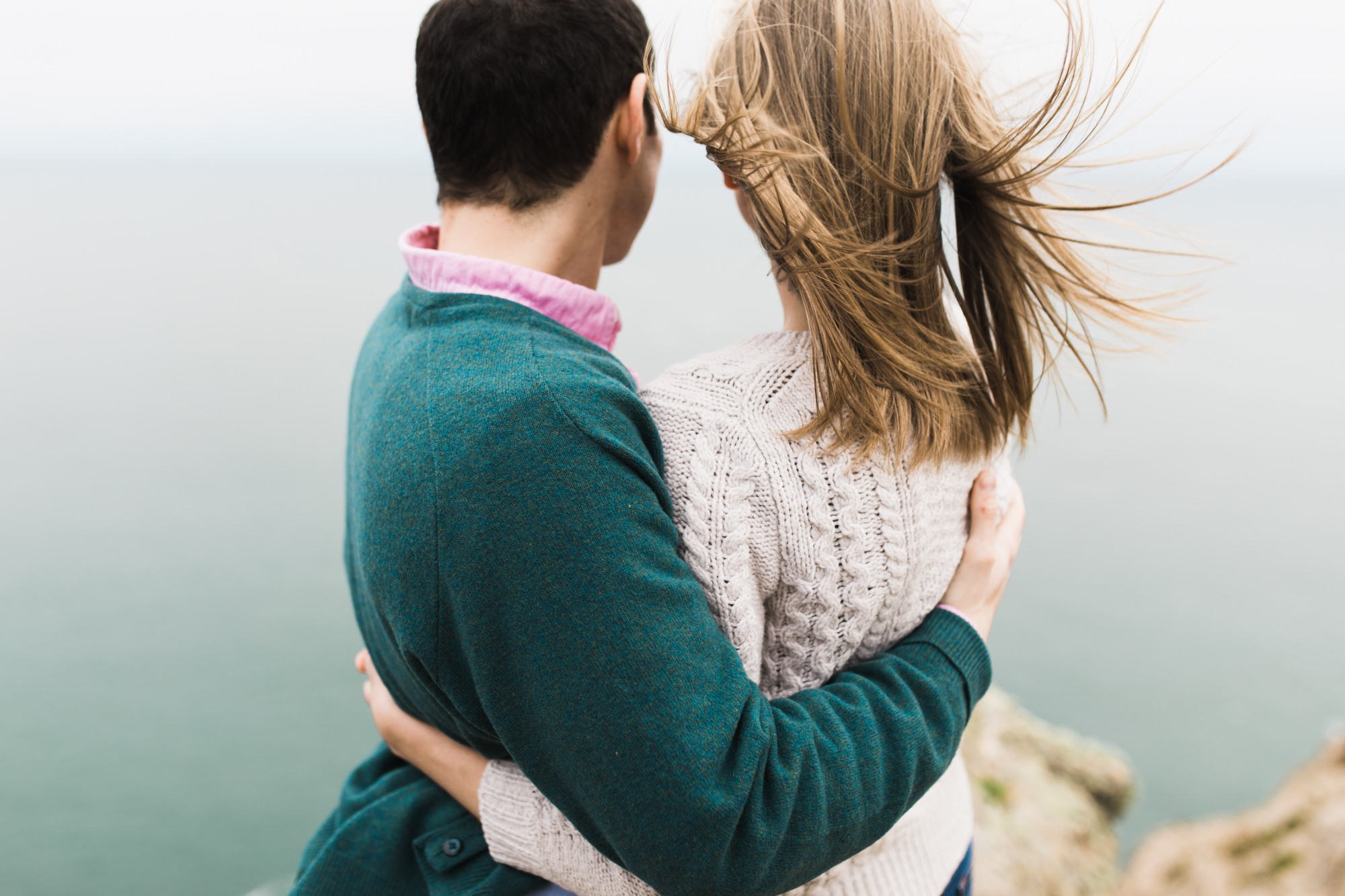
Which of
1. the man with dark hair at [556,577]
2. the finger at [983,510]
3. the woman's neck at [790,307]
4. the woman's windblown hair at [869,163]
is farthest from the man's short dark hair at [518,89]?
the finger at [983,510]

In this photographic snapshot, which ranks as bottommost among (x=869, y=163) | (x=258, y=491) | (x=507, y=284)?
(x=258, y=491)

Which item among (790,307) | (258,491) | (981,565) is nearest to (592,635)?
(790,307)

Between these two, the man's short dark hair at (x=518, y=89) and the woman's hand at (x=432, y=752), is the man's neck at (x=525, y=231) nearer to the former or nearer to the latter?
the man's short dark hair at (x=518, y=89)

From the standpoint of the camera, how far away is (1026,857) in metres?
2.64

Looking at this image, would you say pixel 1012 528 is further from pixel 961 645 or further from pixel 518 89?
pixel 518 89

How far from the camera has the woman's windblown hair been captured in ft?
2.59

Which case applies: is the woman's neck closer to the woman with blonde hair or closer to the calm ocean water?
the woman with blonde hair

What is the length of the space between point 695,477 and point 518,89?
44 cm

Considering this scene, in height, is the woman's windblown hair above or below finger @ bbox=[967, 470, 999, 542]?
above

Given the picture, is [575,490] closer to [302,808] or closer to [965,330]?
[965,330]

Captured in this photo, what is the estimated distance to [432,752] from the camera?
0.94 meters

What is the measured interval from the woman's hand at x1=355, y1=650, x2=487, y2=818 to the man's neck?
540 millimetres

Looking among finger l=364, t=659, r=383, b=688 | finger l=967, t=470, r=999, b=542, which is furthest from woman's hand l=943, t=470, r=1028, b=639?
finger l=364, t=659, r=383, b=688

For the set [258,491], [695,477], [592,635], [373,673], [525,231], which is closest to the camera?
[592,635]
